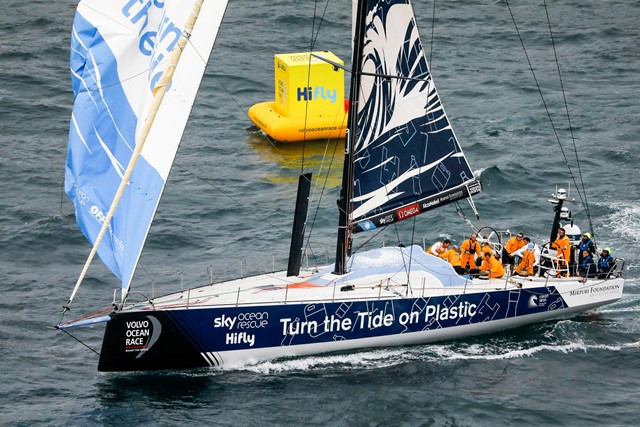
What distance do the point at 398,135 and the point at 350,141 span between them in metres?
1.39

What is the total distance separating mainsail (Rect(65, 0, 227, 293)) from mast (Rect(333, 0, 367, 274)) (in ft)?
13.7

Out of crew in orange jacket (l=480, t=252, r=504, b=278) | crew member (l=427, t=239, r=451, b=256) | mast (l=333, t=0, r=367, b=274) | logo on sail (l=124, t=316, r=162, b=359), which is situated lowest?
logo on sail (l=124, t=316, r=162, b=359)

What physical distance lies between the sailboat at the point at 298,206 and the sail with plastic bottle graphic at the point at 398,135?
3cm

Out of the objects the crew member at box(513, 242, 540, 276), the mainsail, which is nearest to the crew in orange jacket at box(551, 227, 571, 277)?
the crew member at box(513, 242, 540, 276)

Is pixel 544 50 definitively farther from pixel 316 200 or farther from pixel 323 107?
pixel 316 200

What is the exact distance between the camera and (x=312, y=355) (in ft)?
99.1

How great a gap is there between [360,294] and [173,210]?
1135 cm

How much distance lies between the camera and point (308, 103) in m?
45.1

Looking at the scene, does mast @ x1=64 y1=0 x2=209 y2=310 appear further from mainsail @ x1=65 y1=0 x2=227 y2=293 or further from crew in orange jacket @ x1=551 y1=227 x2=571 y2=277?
crew in orange jacket @ x1=551 y1=227 x2=571 y2=277

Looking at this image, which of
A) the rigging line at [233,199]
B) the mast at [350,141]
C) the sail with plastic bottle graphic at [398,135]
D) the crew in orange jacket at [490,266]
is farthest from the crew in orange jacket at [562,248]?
the rigging line at [233,199]

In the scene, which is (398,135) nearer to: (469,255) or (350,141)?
(350,141)

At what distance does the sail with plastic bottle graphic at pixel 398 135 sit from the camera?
29.6 m

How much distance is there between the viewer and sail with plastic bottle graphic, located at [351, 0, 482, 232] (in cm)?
2958

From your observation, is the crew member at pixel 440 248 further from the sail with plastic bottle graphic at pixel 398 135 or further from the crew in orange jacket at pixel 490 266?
the sail with plastic bottle graphic at pixel 398 135
